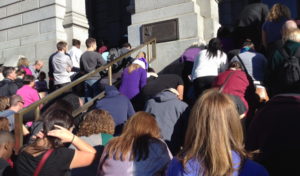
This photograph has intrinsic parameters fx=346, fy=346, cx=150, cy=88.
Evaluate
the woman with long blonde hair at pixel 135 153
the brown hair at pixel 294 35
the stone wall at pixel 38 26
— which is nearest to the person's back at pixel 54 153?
the woman with long blonde hair at pixel 135 153

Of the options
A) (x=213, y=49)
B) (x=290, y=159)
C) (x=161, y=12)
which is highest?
Answer: (x=161, y=12)

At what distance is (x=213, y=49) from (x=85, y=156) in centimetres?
324

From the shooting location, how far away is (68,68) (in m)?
8.66

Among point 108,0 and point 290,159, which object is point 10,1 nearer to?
point 108,0

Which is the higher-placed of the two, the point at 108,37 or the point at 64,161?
the point at 108,37

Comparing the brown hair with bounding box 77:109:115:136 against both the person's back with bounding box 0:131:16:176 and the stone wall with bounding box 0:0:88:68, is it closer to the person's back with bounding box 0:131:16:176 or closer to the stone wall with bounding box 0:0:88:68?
the person's back with bounding box 0:131:16:176

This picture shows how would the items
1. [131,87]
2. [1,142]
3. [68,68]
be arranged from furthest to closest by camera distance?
1. [68,68]
2. [131,87]
3. [1,142]

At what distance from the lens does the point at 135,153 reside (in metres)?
3.06

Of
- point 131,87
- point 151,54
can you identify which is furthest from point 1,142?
point 151,54

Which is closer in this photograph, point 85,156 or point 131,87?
point 85,156

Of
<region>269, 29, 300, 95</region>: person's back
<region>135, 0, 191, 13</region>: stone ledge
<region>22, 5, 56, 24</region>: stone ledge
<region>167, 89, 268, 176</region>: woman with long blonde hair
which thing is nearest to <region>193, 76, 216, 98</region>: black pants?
<region>269, 29, 300, 95</region>: person's back

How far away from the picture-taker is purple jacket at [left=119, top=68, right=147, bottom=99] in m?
6.14

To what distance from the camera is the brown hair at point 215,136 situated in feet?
6.88

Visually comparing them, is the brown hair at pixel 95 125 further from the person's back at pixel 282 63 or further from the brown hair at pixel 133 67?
the brown hair at pixel 133 67
